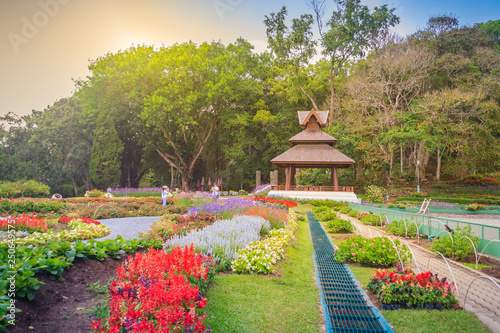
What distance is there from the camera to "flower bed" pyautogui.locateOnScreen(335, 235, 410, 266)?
6.37 metres

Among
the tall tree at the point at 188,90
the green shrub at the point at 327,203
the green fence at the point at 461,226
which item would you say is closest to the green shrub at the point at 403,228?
Answer: the green fence at the point at 461,226

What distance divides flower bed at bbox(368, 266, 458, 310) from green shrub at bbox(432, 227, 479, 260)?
3362 mm

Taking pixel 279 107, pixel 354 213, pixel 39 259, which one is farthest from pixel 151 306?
pixel 279 107

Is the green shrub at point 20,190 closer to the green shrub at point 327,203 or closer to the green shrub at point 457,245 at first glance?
the green shrub at point 327,203

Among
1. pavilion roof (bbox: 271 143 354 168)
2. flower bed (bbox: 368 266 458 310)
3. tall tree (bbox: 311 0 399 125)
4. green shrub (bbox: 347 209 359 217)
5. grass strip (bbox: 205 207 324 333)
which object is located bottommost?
green shrub (bbox: 347 209 359 217)

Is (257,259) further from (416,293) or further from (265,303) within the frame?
(416,293)

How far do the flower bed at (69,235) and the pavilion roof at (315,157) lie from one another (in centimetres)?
1930

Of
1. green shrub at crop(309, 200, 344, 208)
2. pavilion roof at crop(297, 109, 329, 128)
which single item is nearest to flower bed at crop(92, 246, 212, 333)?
green shrub at crop(309, 200, 344, 208)

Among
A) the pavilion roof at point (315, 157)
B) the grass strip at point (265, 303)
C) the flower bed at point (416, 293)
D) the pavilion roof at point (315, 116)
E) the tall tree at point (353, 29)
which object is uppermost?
the tall tree at point (353, 29)

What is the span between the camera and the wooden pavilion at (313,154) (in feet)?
83.9

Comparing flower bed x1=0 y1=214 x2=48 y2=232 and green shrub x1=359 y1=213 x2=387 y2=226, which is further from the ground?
flower bed x1=0 y1=214 x2=48 y2=232

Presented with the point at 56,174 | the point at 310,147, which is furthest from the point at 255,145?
the point at 56,174

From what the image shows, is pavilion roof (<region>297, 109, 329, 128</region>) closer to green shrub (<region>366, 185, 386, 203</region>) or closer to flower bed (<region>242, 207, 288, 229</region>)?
green shrub (<region>366, 185, 386, 203</region>)

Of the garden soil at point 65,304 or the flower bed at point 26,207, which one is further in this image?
the flower bed at point 26,207
